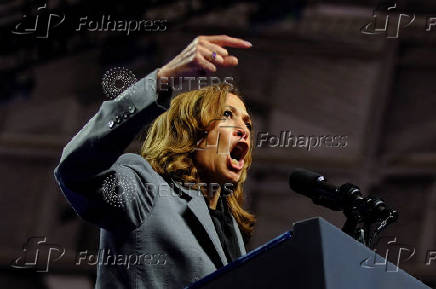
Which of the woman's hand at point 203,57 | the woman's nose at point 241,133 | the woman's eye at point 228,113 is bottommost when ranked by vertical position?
the woman's nose at point 241,133

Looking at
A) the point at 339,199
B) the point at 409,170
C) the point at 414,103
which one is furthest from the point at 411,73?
the point at 339,199

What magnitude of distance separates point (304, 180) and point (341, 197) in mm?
148

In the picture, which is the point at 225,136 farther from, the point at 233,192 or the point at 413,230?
the point at 413,230

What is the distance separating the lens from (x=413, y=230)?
643 centimetres

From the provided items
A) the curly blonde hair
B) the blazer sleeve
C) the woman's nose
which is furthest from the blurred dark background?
the blazer sleeve

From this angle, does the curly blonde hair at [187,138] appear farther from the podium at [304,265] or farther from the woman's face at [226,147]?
the podium at [304,265]

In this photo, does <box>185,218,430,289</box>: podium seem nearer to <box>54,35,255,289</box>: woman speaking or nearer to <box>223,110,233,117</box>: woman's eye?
<box>54,35,255,289</box>: woman speaking

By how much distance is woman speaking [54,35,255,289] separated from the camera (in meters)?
1.84

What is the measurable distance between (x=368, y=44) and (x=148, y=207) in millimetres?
5342

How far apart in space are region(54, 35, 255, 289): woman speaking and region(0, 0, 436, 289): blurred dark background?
413 cm

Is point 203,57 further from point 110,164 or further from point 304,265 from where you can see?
point 304,265

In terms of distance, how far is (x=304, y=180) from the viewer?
2.09 meters

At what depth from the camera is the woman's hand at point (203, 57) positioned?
1734 mm

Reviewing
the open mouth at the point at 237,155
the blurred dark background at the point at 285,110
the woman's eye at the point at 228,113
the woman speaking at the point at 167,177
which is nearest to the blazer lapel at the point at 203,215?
the woman speaking at the point at 167,177
